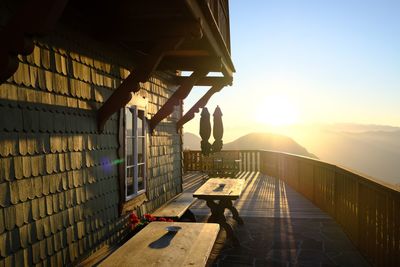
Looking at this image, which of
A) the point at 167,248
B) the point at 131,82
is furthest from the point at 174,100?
the point at 167,248

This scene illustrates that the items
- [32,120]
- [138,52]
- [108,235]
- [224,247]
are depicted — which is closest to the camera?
[32,120]

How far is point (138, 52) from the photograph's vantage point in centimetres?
755

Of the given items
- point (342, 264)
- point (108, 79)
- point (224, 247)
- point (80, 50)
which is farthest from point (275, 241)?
point (80, 50)

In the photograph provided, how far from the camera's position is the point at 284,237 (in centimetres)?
706

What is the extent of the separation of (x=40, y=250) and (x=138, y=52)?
4475 mm

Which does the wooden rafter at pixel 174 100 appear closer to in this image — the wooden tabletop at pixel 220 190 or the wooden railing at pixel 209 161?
the wooden tabletop at pixel 220 190

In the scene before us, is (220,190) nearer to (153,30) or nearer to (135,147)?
(135,147)

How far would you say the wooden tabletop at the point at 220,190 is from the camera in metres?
7.06

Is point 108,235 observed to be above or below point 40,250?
below

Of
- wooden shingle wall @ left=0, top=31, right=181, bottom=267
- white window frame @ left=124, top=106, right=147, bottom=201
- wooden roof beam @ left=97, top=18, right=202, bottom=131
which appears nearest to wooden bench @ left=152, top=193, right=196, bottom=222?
white window frame @ left=124, top=106, right=147, bottom=201

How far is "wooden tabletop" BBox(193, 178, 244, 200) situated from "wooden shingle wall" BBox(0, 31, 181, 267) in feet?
5.08

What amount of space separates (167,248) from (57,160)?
5.85 ft

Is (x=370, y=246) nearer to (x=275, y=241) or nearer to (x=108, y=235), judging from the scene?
(x=275, y=241)

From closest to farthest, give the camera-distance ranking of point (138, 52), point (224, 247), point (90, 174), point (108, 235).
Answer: point (90, 174) < point (108, 235) < point (224, 247) < point (138, 52)
